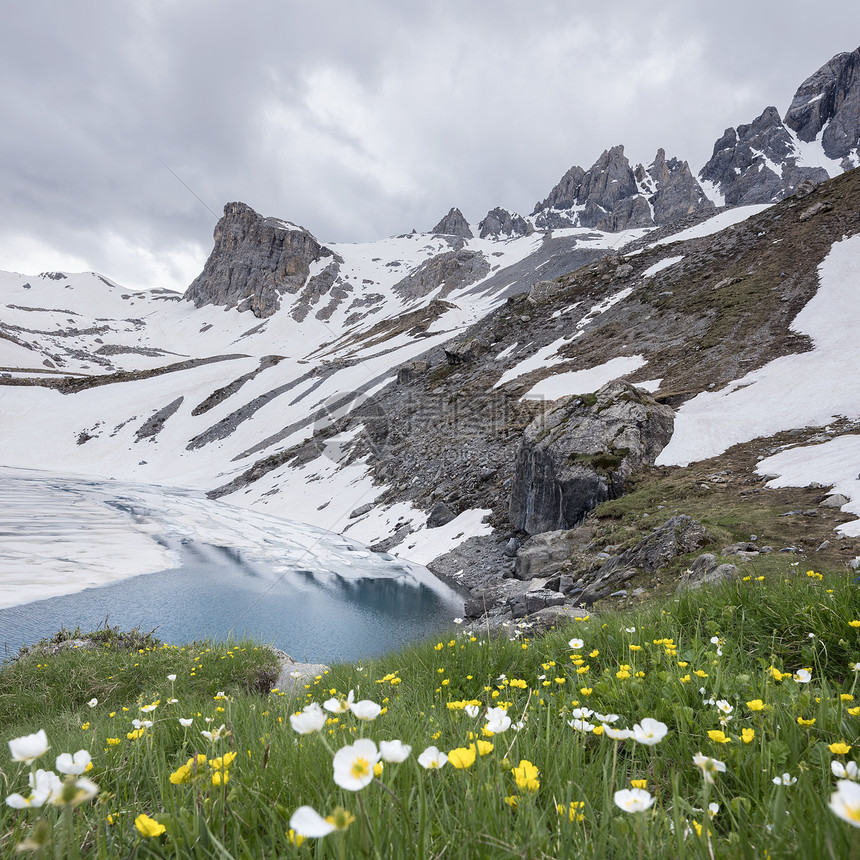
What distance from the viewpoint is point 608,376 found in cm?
2512

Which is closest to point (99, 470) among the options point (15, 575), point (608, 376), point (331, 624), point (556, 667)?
point (15, 575)

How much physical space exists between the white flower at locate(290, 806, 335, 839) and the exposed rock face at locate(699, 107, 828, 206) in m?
206

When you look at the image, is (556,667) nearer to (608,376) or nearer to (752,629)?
(752,629)

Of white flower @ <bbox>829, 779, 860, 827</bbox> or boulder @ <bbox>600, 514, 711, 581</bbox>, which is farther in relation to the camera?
boulder @ <bbox>600, 514, 711, 581</bbox>

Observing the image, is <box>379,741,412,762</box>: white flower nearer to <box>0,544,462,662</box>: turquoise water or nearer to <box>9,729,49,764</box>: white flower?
<box>9,729,49,764</box>: white flower

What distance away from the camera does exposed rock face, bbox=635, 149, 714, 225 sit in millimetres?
178750

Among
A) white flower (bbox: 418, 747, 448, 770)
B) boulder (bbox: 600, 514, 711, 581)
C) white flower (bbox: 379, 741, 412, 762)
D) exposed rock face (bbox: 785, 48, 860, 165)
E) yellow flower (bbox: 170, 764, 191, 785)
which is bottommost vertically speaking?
boulder (bbox: 600, 514, 711, 581)

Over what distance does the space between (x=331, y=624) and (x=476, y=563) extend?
627 cm

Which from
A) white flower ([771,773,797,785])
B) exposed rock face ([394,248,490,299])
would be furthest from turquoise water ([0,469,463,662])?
exposed rock face ([394,248,490,299])

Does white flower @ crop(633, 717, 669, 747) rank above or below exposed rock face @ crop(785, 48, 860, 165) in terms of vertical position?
below

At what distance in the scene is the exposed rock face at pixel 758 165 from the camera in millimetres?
162750

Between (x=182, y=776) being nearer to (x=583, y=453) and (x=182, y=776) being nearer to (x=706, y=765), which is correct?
(x=706, y=765)

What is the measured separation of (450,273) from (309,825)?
469 ft

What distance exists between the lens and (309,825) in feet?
2.16
